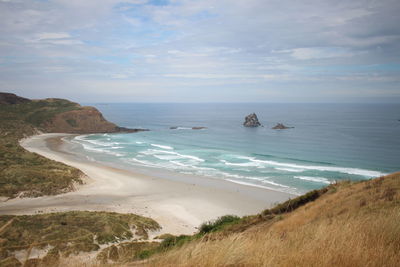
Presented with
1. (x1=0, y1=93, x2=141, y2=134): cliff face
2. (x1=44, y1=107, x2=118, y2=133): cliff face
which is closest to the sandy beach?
(x1=44, y1=107, x2=118, y2=133): cliff face

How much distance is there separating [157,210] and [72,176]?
14.7 meters

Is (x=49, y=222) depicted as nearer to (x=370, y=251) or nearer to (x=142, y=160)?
(x=370, y=251)

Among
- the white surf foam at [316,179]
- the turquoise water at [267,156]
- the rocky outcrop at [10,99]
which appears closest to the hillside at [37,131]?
the rocky outcrop at [10,99]

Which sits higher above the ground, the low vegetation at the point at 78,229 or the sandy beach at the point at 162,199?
the low vegetation at the point at 78,229

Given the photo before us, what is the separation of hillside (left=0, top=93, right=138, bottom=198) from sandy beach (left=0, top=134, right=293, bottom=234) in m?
2.25

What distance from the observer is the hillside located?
104ft

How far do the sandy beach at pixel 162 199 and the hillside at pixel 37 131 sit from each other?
225 centimetres

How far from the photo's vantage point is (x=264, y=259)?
401 cm

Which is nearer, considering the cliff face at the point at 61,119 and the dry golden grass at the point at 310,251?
the dry golden grass at the point at 310,251

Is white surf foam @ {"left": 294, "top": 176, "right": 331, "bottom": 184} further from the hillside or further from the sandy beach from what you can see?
the hillside

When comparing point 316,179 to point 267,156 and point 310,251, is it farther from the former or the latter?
point 310,251

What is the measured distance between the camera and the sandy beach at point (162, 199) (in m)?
25.6

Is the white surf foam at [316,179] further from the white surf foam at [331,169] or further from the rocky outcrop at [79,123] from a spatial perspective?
the rocky outcrop at [79,123]

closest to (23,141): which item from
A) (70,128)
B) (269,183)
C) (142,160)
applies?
(70,128)
